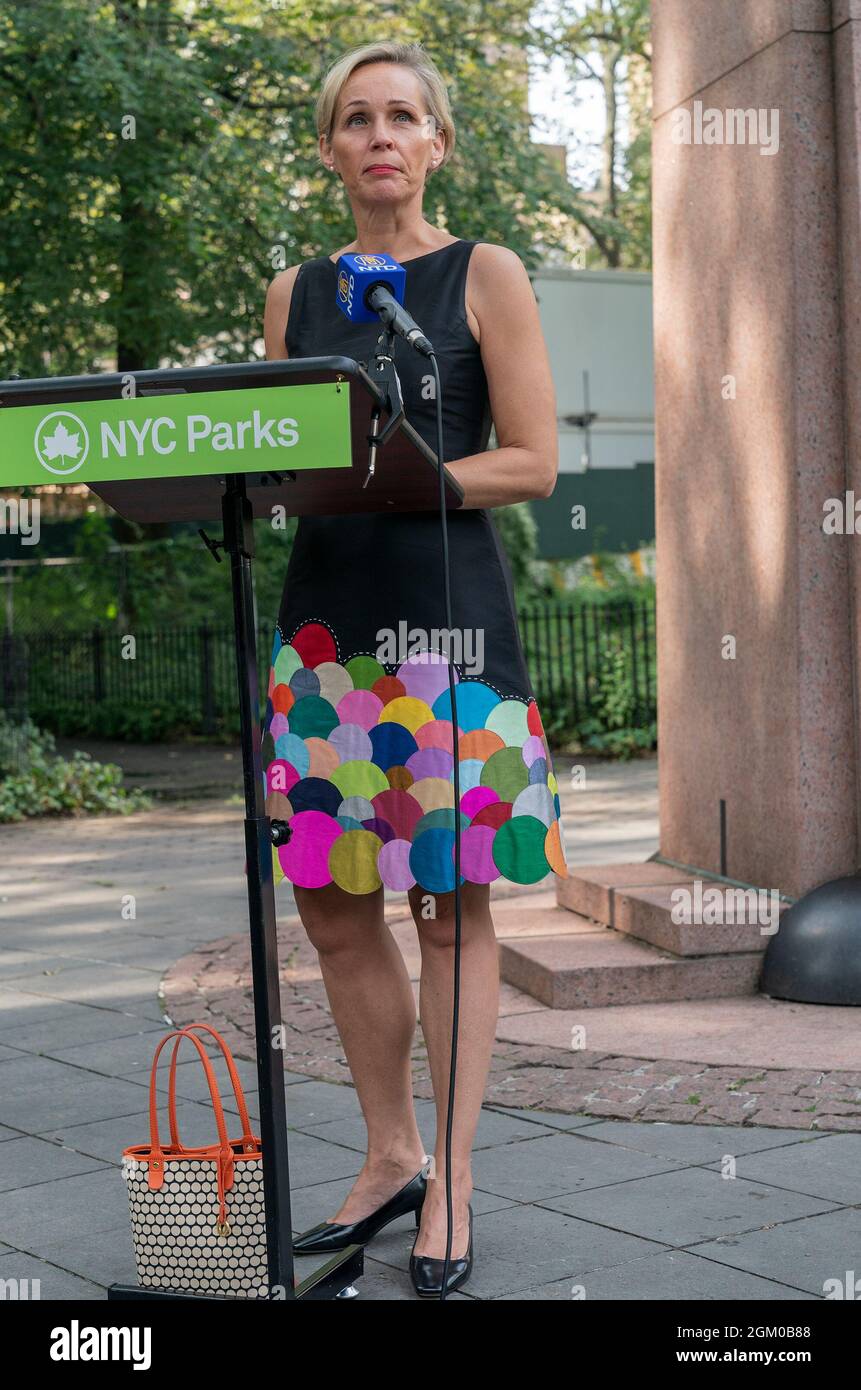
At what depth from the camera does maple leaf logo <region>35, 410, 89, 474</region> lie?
239cm

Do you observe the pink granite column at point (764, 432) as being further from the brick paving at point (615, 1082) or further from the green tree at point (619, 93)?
the green tree at point (619, 93)

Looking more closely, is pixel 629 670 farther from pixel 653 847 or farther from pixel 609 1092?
pixel 609 1092

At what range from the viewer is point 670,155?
602cm

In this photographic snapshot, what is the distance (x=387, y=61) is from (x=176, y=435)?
117 cm

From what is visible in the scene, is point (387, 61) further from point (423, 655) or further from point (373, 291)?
point (423, 655)

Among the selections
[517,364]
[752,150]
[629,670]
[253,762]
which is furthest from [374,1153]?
[629,670]

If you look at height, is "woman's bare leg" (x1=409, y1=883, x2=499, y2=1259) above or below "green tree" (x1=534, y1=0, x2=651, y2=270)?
below

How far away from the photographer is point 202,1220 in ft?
9.14

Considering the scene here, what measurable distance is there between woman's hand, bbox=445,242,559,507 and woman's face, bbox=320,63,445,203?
9.2 inches

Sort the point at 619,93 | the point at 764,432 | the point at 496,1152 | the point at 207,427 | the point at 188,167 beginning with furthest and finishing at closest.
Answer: the point at 619,93, the point at 188,167, the point at 764,432, the point at 496,1152, the point at 207,427

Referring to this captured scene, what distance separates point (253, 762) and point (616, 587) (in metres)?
15.8

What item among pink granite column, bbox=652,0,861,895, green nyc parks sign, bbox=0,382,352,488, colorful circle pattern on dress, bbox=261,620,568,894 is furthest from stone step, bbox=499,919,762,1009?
Result: green nyc parks sign, bbox=0,382,352,488
